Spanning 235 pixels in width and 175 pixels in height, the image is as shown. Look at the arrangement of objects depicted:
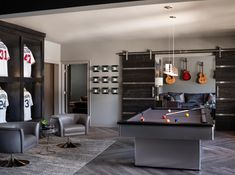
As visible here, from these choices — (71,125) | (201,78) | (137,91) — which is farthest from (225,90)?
(71,125)

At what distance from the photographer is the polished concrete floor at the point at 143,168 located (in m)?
3.89

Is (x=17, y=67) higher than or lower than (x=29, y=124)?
higher

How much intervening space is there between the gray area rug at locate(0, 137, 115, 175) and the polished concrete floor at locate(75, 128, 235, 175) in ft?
0.60

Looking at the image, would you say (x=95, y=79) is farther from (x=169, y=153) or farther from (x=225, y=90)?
(x=169, y=153)

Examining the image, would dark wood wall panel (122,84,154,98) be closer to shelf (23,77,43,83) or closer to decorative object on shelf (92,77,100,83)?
decorative object on shelf (92,77,100,83)

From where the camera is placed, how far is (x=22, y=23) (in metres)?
5.60

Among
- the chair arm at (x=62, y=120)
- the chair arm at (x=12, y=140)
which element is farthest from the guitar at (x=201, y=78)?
the chair arm at (x=12, y=140)

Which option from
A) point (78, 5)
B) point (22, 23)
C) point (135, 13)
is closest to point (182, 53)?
point (135, 13)

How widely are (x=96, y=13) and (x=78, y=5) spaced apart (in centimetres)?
170

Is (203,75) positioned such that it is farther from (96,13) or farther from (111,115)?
(96,13)

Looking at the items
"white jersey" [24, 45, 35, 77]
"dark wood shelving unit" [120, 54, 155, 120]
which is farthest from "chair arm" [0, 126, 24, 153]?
"dark wood shelving unit" [120, 54, 155, 120]

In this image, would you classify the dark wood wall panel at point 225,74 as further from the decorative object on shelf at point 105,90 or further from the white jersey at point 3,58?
the white jersey at point 3,58

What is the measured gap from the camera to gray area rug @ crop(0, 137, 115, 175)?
155 inches

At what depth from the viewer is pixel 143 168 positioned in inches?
161
